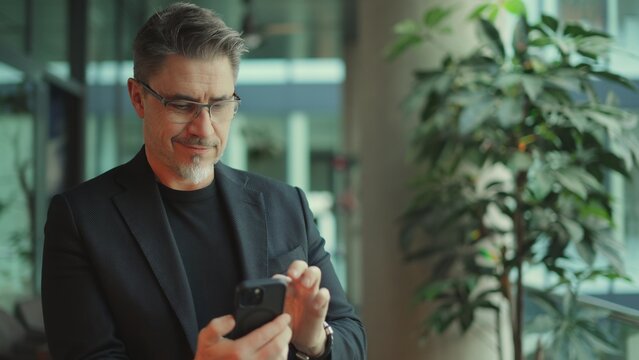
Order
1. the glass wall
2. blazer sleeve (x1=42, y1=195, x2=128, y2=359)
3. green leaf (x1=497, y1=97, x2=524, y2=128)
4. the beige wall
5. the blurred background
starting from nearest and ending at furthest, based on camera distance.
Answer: blazer sleeve (x1=42, y1=195, x2=128, y2=359)
green leaf (x1=497, y1=97, x2=524, y2=128)
the blurred background
the beige wall
the glass wall

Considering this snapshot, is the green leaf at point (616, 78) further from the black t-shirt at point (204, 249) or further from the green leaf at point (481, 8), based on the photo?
the black t-shirt at point (204, 249)

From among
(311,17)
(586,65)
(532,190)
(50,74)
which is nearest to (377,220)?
(532,190)

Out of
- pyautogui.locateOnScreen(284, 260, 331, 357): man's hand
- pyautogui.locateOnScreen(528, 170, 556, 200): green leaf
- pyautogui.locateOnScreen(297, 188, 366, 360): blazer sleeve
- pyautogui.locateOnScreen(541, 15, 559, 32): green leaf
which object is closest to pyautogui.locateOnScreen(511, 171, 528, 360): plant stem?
pyautogui.locateOnScreen(528, 170, 556, 200): green leaf

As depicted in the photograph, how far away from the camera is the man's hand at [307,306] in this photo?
135 cm

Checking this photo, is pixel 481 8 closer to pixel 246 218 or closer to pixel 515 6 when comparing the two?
pixel 515 6

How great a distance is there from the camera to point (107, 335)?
1.41 m

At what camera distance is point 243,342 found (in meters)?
1.28

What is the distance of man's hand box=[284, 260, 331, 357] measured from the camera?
1354 millimetres

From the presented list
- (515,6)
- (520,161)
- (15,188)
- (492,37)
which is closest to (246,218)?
(520,161)

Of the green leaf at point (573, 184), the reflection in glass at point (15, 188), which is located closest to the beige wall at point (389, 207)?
the green leaf at point (573, 184)

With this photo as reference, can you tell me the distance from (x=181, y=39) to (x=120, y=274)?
0.44 metres

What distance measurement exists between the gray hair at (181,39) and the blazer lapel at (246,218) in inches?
10.1

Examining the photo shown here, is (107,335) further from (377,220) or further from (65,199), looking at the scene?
(377,220)

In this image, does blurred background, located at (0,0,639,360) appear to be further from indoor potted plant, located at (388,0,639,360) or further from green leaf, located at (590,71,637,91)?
indoor potted plant, located at (388,0,639,360)
